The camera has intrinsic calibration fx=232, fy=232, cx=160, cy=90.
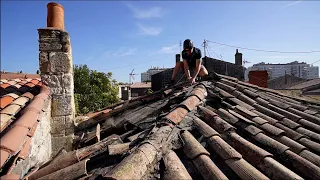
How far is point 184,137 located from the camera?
2662mm

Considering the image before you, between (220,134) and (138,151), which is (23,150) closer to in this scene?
(138,151)

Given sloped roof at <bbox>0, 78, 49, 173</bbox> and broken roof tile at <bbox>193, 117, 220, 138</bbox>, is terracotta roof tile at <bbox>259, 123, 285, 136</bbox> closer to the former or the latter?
broken roof tile at <bbox>193, 117, 220, 138</bbox>

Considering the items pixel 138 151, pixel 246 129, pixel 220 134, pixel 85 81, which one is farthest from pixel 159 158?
pixel 85 81

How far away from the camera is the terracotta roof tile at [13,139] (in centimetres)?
193

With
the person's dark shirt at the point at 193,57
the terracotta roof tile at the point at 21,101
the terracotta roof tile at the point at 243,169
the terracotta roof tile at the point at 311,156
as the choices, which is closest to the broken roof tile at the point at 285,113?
the terracotta roof tile at the point at 311,156

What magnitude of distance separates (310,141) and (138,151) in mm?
2287

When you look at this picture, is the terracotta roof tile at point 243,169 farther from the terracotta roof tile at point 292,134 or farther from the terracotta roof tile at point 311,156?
the terracotta roof tile at point 292,134

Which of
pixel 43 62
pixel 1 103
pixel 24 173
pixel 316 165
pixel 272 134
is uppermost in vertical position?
pixel 43 62

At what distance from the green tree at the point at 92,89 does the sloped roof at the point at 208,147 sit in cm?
1620

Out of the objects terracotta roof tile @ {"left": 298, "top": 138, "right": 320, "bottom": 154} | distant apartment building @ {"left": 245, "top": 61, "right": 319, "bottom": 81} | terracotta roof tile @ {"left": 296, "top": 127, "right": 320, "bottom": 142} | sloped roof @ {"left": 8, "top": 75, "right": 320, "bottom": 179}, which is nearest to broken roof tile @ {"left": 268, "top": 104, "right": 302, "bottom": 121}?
sloped roof @ {"left": 8, "top": 75, "right": 320, "bottom": 179}

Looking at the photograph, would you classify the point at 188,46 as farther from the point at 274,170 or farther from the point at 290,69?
the point at 290,69

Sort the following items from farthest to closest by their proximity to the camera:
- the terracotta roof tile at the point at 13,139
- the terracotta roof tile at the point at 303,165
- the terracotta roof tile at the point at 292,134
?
the terracotta roof tile at the point at 292,134
the terracotta roof tile at the point at 303,165
the terracotta roof tile at the point at 13,139

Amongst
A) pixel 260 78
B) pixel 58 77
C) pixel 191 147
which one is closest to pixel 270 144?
pixel 191 147

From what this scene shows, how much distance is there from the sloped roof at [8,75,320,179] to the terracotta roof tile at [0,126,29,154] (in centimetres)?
51
